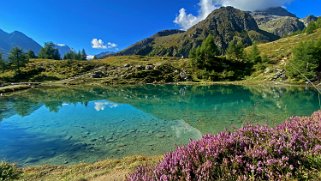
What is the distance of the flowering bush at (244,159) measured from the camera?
4738mm

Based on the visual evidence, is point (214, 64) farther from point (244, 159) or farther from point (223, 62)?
point (244, 159)

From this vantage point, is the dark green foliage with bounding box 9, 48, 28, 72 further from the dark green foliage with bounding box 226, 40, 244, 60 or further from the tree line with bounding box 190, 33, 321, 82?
the dark green foliage with bounding box 226, 40, 244, 60

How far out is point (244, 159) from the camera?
5199 millimetres

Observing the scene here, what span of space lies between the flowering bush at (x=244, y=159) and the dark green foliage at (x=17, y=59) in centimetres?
13514

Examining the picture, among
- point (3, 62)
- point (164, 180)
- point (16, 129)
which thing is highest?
point (3, 62)

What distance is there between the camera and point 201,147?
18.2 feet

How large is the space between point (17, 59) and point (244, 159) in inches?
5407

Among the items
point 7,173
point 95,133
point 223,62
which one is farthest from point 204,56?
point 7,173

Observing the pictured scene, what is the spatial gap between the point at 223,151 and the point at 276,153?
0.94m

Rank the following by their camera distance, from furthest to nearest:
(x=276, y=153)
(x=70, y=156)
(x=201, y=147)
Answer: (x=70, y=156) → (x=201, y=147) → (x=276, y=153)

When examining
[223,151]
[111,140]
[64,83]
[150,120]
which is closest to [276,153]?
[223,151]

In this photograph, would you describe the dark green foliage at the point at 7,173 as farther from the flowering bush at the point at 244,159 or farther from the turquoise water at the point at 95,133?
the turquoise water at the point at 95,133

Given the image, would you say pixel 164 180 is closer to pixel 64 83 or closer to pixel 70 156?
pixel 70 156

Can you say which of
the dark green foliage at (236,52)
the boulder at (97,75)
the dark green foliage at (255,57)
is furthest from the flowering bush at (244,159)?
the dark green foliage at (236,52)
